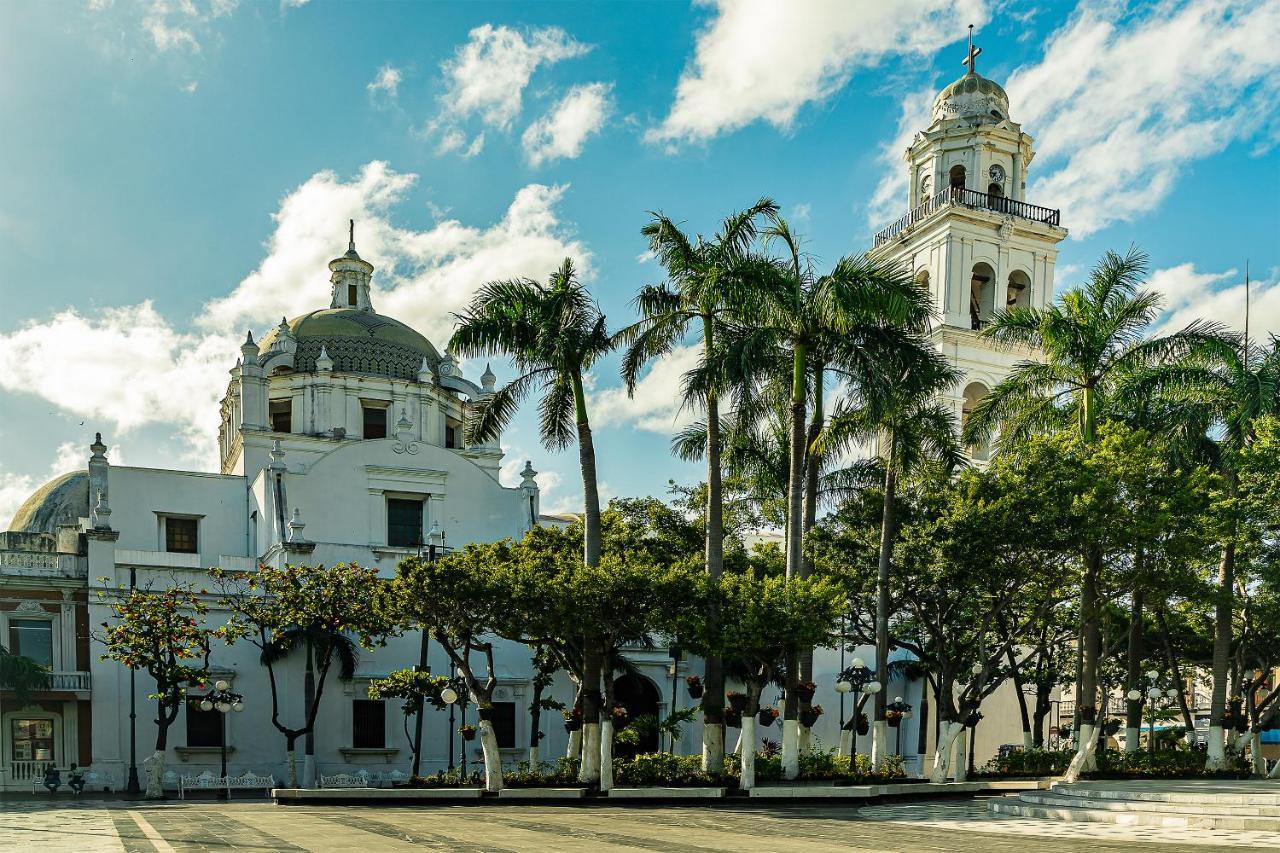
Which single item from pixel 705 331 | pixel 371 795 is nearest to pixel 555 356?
pixel 705 331

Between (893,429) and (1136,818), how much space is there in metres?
9.87

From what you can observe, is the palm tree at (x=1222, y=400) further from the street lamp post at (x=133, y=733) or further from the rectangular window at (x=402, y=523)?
the street lamp post at (x=133, y=733)

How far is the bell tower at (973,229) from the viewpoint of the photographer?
47.6m

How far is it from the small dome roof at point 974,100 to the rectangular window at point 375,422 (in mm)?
25398

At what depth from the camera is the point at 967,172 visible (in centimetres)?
4950

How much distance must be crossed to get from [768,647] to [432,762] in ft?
60.1

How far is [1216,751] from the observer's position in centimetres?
3030

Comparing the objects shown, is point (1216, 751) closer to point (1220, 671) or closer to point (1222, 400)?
point (1220, 671)

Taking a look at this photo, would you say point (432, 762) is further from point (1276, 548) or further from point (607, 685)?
point (1276, 548)

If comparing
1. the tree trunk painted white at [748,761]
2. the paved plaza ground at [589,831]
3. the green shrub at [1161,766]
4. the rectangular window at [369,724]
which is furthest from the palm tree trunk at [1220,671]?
the rectangular window at [369,724]

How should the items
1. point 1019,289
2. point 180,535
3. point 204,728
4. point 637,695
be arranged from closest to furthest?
point 204,728 → point 637,695 → point 180,535 → point 1019,289

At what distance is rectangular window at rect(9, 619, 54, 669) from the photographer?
36.3 m

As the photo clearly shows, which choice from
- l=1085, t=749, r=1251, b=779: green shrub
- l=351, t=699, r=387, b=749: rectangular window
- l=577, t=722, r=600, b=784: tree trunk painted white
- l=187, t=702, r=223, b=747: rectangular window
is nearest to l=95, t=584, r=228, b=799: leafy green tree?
l=187, t=702, r=223, b=747: rectangular window

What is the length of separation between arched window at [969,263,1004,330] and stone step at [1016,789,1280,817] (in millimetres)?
27371
